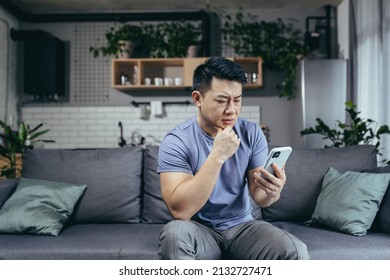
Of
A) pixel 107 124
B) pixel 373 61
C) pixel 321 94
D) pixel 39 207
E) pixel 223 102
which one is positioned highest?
pixel 373 61

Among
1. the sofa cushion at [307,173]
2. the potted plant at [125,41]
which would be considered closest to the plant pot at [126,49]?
the potted plant at [125,41]

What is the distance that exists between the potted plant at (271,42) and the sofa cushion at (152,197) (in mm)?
3278

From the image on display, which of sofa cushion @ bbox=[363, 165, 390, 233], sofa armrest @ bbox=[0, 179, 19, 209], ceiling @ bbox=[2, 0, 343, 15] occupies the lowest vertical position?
sofa cushion @ bbox=[363, 165, 390, 233]

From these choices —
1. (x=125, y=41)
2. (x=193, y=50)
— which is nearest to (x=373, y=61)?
(x=193, y=50)

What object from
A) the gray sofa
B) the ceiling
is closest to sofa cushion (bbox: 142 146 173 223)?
the gray sofa

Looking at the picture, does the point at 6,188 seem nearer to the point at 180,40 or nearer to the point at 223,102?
the point at 223,102

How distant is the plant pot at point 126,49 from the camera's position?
558cm

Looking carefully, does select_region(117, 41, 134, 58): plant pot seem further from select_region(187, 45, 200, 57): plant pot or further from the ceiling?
select_region(187, 45, 200, 57): plant pot

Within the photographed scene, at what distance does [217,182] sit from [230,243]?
0.24 m

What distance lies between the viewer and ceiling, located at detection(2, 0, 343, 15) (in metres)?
5.55

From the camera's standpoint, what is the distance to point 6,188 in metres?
2.46

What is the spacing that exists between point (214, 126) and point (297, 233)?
78 cm

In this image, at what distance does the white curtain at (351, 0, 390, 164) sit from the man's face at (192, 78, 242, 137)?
8.58 feet
